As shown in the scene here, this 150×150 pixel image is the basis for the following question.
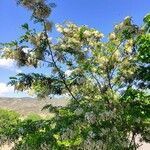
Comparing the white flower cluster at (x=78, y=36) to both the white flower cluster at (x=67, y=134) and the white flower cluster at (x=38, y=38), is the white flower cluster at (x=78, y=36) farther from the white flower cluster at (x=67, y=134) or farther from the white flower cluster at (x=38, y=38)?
the white flower cluster at (x=67, y=134)

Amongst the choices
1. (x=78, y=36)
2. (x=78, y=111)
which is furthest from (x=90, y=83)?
(x=78, y=111)

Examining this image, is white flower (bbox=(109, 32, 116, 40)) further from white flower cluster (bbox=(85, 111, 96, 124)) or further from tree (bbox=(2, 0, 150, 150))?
white flower cluster (bbox=(85, 111, 96, 124))

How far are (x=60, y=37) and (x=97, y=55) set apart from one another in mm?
2675

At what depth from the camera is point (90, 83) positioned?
73.8 ft

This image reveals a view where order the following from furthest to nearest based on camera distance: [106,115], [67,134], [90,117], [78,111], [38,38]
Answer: [38,38]
[78,111]
[106,115]
[90,117]
[67,134]

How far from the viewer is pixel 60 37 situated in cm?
2325

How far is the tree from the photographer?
1364cm

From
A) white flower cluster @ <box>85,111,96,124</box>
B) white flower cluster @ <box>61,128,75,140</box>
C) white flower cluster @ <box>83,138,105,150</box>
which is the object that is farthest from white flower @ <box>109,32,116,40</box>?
white flower cluster @ <box>61,128,75,140</box>

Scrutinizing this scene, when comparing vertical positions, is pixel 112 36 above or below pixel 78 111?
above

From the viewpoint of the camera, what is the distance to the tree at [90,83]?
1364 centimetres

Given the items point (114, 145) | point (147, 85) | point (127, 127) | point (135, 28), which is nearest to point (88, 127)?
point (114, 145)

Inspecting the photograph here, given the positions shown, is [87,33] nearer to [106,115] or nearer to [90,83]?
[90,83]

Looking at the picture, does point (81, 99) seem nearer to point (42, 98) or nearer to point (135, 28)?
point (42, 98)

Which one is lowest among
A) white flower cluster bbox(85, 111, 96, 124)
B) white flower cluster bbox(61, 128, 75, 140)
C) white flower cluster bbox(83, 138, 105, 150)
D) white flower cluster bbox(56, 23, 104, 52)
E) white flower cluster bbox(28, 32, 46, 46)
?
white flower cluster bbox(83, 138, 105, 150)
